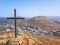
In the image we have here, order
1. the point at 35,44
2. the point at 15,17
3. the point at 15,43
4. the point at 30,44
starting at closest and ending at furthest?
the point at 15,43 → the point at 15,17 → the point at 30,44 → the point at 35,44

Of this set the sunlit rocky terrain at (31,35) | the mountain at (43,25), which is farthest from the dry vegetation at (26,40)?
the mountain at (43,25)

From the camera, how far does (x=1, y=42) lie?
913cm

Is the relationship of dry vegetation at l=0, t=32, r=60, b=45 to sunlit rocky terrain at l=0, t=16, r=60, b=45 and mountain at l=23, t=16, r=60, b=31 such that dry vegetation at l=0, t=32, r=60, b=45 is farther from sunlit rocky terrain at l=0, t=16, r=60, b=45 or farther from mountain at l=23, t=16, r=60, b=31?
mountain at l=23, t=16, r=60, b=31

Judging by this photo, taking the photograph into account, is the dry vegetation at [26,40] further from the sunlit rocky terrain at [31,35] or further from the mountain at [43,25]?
the mountain at [43,25]

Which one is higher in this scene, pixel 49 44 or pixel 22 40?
pixel 22 40

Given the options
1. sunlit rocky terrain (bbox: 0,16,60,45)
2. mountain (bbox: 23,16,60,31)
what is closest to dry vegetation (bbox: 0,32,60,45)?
sunlit rocky terrain (bbox: 0,16,60,45)

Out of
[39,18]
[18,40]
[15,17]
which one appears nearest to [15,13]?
[15,17]

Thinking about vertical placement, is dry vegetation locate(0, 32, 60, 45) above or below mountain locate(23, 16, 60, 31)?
above

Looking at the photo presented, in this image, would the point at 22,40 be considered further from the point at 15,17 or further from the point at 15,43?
the point at 15,17

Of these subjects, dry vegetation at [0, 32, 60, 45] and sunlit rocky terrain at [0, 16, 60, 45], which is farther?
sunlit rocky terrain at [0, 16, 60, 45]

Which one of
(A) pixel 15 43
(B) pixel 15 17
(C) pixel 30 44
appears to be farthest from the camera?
(C) pixel 30 44

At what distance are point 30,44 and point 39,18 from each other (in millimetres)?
40077

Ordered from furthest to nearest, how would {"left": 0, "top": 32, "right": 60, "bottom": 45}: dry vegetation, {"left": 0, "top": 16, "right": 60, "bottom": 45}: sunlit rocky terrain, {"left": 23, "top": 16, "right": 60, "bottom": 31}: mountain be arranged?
{"left": 23, "top": 16, "right": 60, "bottom": 31}: mountain
{"left": 0, "top": 16, "right": 60, "bottom": 45}: sunlit rocky terrain
{"left": 0, "top": 32, "right": 60, "bottom": 45}: dry vegetation

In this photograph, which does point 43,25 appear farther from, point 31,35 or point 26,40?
point 26,40
